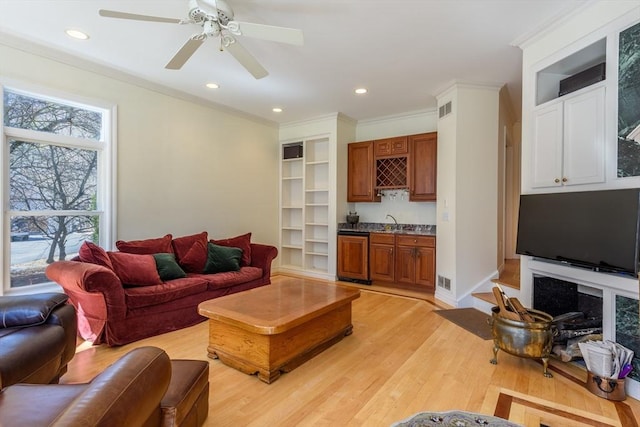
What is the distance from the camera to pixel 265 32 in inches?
89.5

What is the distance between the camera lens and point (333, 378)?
2.35 meters

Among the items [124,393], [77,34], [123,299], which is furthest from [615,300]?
[77,34]

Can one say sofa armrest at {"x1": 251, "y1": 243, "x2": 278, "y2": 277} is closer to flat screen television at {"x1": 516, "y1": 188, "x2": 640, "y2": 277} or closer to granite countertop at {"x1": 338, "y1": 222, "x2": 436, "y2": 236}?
granite countertop at {"x1": 338, "y1": 222, "x2": 436, "y2": 236}

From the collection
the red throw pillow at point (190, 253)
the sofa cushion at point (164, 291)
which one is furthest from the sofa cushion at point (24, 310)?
the red throw pillow at point (190, 253)

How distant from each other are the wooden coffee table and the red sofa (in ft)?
2.63

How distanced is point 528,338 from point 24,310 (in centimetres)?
346

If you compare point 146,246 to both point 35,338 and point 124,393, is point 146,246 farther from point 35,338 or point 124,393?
point 124,393

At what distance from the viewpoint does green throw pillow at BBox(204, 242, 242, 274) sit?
4027mm

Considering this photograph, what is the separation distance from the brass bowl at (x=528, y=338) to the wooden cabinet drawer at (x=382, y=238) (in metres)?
2.55

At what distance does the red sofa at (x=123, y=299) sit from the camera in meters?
2.71

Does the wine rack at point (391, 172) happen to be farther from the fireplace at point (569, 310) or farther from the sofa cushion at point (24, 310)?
the sofa cushion at point (24, 310)

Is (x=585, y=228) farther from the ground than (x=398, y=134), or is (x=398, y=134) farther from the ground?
(x=398, y=134)

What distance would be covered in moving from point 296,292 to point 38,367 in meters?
1.88

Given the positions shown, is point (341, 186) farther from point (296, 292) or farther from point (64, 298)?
point (64, 298)
